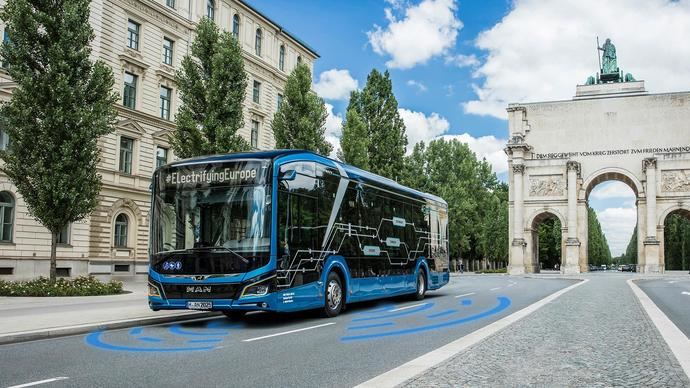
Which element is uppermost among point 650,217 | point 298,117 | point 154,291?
point 298,117

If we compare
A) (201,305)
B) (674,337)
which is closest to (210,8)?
(201,305)

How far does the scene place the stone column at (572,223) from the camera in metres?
64.9

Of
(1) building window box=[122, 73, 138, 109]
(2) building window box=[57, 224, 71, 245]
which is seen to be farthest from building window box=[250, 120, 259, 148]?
(2) building window box=[57, 224, 71, 245]

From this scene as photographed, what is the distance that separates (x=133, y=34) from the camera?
3462 cm

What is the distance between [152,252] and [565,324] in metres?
8.08

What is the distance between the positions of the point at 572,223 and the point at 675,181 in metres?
10.5

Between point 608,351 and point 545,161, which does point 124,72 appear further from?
point 545,161

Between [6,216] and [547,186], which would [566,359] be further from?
[547,186]

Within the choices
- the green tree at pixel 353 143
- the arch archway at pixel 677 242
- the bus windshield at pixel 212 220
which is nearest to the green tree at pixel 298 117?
the green tree at pixel 353 143

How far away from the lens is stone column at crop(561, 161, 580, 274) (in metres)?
64.9

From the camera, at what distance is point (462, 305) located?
17.7 meters

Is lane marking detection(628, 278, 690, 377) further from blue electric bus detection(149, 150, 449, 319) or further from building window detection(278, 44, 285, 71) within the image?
building window detection(278, 44, 285, 71)

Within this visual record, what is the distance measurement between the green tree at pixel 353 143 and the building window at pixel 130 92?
1196cm

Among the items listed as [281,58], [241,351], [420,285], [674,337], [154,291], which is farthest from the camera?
[281,58]
